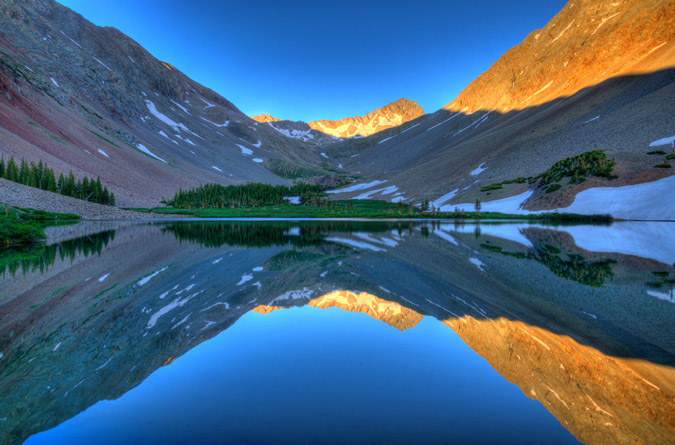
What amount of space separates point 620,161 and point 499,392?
65780mm

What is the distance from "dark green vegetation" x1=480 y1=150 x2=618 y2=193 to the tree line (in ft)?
169

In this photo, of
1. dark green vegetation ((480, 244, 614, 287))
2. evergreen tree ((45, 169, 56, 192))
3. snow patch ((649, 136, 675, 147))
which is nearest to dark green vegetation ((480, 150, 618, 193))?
snow patch ((649, 136, 675, 147))

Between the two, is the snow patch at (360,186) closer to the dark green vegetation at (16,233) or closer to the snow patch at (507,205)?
the snow patch at (507,205)

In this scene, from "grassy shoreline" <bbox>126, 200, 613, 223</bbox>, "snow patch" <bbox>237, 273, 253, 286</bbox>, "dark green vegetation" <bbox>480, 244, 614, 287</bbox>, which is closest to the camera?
"snow patch" <bbox>237, 273, 253, 286</bbox>

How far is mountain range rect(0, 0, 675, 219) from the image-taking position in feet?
202

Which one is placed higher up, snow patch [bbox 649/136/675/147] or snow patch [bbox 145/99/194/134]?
snow patch [bbox 145/99/194/134]

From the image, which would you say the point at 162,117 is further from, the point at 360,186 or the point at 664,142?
the point at 664,142

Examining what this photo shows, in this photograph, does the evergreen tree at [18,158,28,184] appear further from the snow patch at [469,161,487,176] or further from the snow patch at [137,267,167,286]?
the snow patch at [469,161,487,176]

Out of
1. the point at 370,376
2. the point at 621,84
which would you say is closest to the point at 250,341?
the point at 370,376

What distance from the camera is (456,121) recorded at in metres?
151

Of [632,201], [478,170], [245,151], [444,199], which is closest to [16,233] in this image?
[632,201]

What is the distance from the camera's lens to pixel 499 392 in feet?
14.9

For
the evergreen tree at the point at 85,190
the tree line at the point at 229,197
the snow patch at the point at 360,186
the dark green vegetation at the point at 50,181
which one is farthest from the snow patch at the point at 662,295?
the snow patch at the point at 360,186

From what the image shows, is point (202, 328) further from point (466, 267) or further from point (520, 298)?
point (466, 267)
